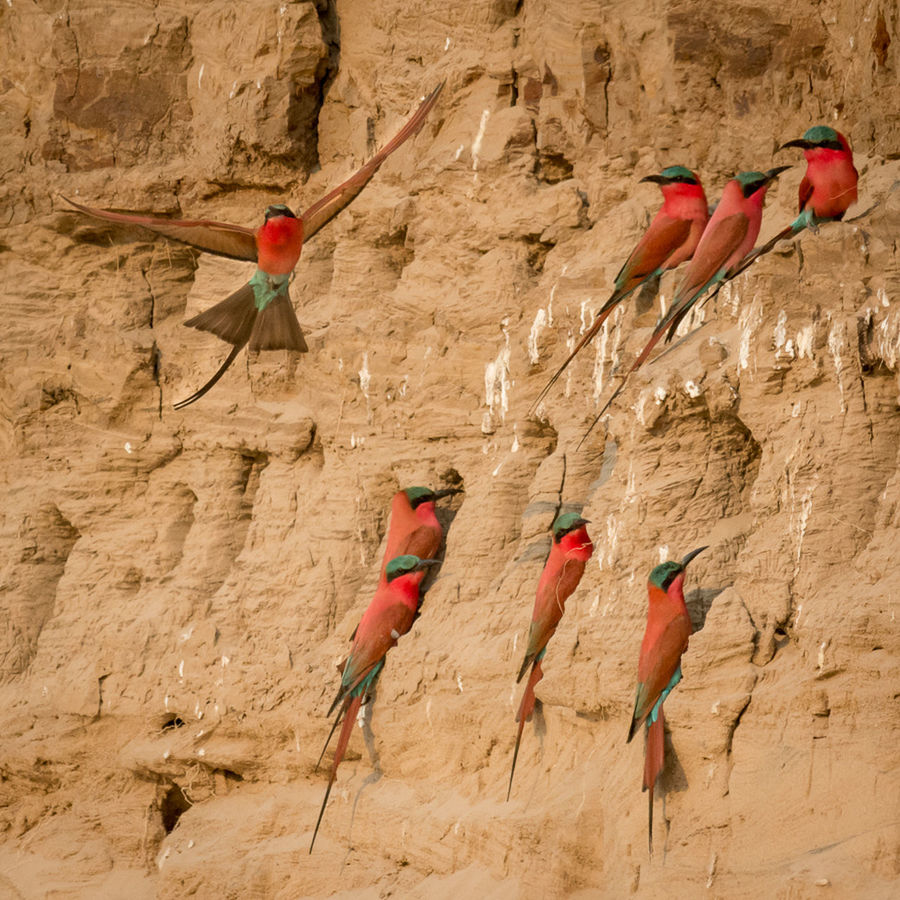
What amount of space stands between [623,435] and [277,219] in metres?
1.66

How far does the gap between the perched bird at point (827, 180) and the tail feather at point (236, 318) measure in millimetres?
2224

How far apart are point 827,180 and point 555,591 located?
1792 millimetres

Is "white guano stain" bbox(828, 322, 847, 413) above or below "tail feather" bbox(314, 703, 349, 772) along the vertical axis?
above

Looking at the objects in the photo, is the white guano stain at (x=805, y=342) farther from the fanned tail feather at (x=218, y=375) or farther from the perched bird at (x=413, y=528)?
the fanned tail feather at (x=218, y=375)

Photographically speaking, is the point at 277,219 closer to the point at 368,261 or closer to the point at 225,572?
the point at 368,261

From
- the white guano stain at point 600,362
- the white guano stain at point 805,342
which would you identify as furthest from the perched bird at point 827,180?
the white guano stain at point 600,362

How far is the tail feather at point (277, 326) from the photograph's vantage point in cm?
727

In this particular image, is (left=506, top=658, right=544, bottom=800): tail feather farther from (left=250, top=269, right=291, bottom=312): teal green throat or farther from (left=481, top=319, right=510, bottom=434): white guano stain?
(left=250, top=269, right=291, bottom=312): teal green throat

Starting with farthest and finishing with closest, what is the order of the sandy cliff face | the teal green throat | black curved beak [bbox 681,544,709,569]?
the teal green throat < black curved beak [bbox 681,544,709,569] < the sandy cliff face

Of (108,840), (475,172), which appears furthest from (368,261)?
(108,840)

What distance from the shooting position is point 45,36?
9102mm

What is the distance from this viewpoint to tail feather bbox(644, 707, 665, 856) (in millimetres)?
5844

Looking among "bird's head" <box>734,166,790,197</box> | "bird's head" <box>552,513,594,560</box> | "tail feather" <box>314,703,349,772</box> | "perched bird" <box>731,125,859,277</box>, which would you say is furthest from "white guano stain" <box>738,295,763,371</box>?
"tail feather" <box>314,703,349,772</box>

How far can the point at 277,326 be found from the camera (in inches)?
289
